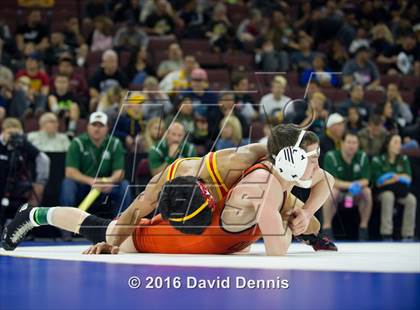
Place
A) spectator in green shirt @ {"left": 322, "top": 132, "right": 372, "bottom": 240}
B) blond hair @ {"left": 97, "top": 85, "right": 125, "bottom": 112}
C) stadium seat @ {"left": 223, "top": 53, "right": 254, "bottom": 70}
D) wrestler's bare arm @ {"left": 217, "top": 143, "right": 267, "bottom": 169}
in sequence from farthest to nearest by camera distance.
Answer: stadium seat @ {"left": 223, "top": 53, "right": 254, "bottom": 70} → blond hair @ {"left": 97, "top": 85, "right": 125, "bottom": 112} → spectator in green shirt @ {"left": 322, "top": 132, "right": 372, "bottom": 240} → wrestler's bare arm @ {"left": 217, "top": 143, "right": 267, "bottom": 169}

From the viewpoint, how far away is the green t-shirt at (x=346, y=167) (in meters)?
8.56

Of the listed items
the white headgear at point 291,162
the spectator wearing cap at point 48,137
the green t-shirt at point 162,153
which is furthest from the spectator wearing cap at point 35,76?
the white headgear at point 291,162

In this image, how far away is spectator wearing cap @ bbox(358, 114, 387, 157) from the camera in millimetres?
9180

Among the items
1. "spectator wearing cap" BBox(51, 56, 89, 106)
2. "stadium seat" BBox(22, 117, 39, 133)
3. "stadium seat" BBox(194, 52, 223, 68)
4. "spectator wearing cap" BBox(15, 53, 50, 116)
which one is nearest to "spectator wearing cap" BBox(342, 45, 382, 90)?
"stadium seat" BBox(194, 52, 223, 68)

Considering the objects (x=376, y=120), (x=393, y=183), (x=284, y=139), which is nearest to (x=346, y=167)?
(x=393, y=183)

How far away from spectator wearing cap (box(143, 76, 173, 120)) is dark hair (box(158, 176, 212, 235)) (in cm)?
396

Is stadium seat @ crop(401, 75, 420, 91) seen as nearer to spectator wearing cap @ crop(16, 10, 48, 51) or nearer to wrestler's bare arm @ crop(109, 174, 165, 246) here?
spectator wearing cap @ crop(16, 10, 48, 51)

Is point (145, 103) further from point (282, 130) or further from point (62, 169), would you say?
point (282, 130)

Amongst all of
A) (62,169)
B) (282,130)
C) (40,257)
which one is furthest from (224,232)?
(62,169)

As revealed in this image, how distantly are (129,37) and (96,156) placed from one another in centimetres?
384

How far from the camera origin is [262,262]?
4.05m

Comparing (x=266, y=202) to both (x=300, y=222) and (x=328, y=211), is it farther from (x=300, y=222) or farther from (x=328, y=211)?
(x=328, y=211)

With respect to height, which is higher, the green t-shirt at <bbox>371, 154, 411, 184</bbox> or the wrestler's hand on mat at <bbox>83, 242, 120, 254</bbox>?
the wrestler's hand on mat at <bbox>83, 242, 120, 254</bbox>

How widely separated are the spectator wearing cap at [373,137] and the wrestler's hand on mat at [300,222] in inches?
179
